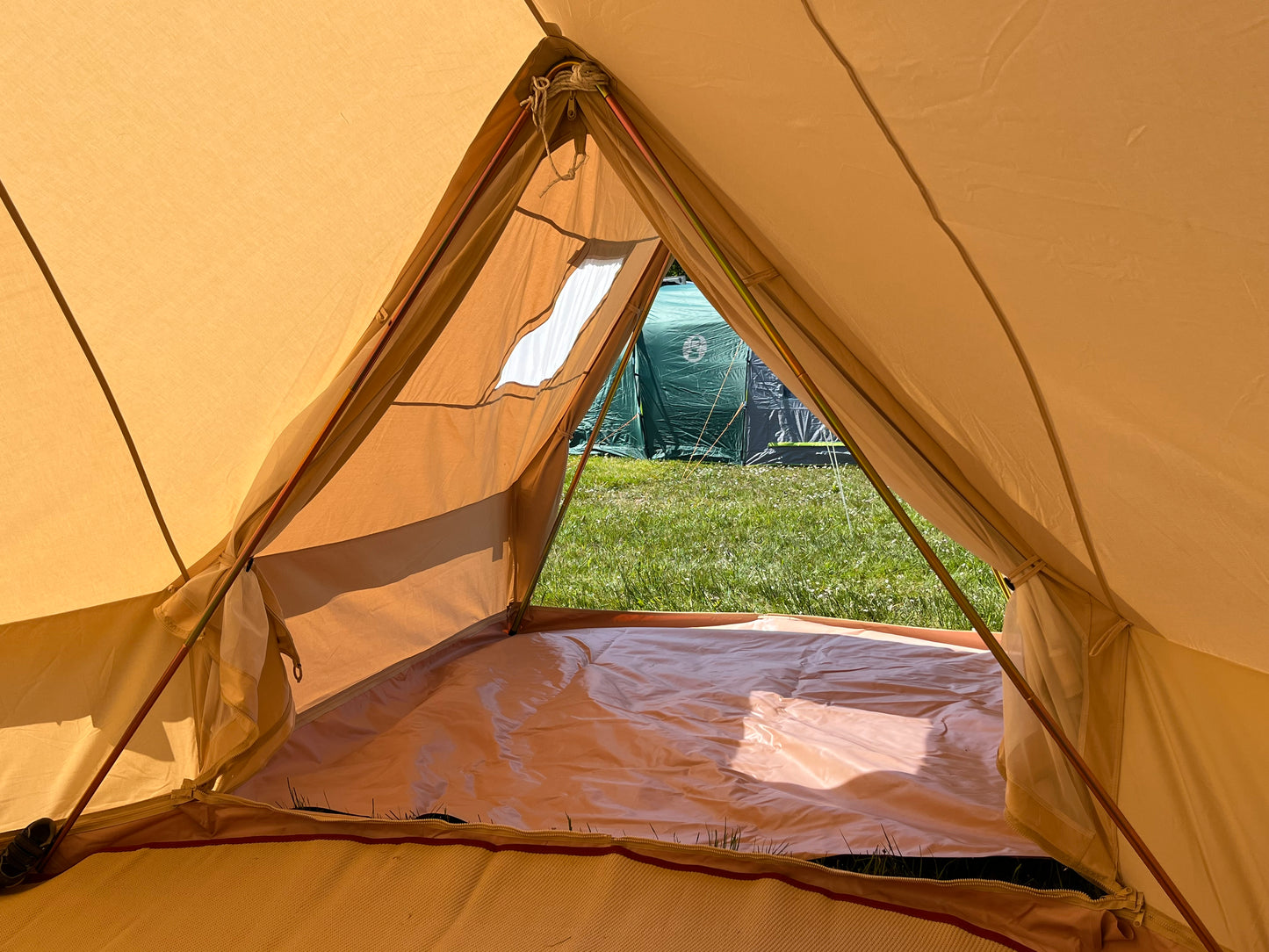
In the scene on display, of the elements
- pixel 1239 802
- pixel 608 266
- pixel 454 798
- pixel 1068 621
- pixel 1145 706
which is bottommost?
pixel 454 798

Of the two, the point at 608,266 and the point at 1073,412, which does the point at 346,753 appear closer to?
the point at 608,266

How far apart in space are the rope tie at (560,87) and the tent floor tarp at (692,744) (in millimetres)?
1510

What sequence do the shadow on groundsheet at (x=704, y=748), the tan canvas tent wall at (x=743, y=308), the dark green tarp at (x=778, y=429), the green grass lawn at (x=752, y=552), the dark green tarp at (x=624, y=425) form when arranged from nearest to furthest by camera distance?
the tan canvas tent wall at (x=743, y=308) < the shadow on groundsheet at (x=704, y=748) < the green grass lawn at (x=752, y=552) < the dark green tarp at (x=778, y=429) < the dark green tarp at (x=624, y=425)

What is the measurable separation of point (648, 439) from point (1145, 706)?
6.74m

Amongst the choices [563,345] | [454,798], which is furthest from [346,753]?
[563,345]

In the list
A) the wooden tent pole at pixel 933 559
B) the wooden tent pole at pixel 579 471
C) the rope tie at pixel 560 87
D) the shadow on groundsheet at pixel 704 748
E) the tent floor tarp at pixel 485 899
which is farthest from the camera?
the wooden tent pole at pixel 579 471

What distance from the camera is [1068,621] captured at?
178 centimetres

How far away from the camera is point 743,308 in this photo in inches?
76.5

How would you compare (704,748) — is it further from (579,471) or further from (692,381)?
(692,381)

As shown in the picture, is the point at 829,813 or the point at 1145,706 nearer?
the point at 1145,706

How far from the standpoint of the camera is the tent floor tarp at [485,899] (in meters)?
1.72

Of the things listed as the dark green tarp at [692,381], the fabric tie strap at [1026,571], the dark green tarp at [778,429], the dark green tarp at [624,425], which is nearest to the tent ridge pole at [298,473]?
the fabric tie strap at [1026,571]

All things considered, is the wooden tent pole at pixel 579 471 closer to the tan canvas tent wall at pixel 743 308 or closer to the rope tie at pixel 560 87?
the tan canvas tent wall at pixel 743 308

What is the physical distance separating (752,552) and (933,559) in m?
3.50
